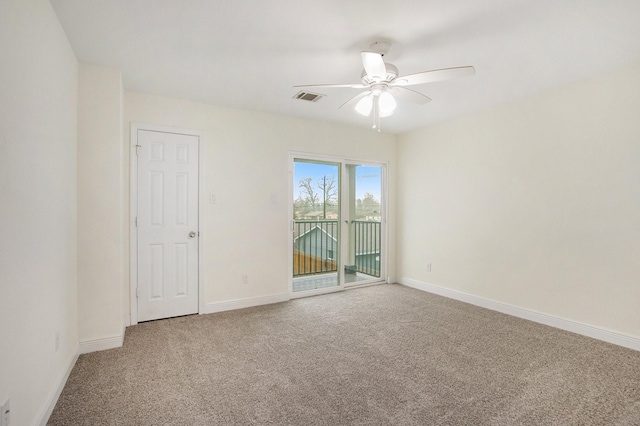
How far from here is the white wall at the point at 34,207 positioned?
1.42 metres

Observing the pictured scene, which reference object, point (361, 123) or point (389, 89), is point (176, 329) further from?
point (361, 123)

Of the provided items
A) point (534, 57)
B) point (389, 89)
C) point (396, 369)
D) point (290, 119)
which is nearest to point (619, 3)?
point (534, 57)

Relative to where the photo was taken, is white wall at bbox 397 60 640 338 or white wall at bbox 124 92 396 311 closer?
white wall at bbox 397 60 640 338

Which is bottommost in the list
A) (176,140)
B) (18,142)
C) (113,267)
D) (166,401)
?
(166,401)

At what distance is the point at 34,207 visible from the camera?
1.71m

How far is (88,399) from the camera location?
80.4 inches

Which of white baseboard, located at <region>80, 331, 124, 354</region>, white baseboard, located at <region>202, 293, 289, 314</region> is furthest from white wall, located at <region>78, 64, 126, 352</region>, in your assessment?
white baseboard, located at <region>202, 293, 289, 314</region>

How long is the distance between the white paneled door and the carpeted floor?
295 millimetres

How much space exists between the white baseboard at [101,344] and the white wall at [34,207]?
0.28 m

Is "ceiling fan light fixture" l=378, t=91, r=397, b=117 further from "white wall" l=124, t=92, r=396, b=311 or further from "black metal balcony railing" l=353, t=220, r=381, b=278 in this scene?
"black metal balcony railing" l=353, t=220, r=381, b=278

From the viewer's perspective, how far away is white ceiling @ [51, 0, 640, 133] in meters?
1.99

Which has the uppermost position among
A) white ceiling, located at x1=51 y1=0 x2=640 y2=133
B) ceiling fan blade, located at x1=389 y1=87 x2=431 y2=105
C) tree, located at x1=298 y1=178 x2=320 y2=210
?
white ceiling, located at x1=51 y1=0 x2=640 y2=133

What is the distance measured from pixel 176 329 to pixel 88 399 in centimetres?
119

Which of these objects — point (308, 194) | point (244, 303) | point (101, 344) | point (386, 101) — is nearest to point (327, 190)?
point (308, 194)
